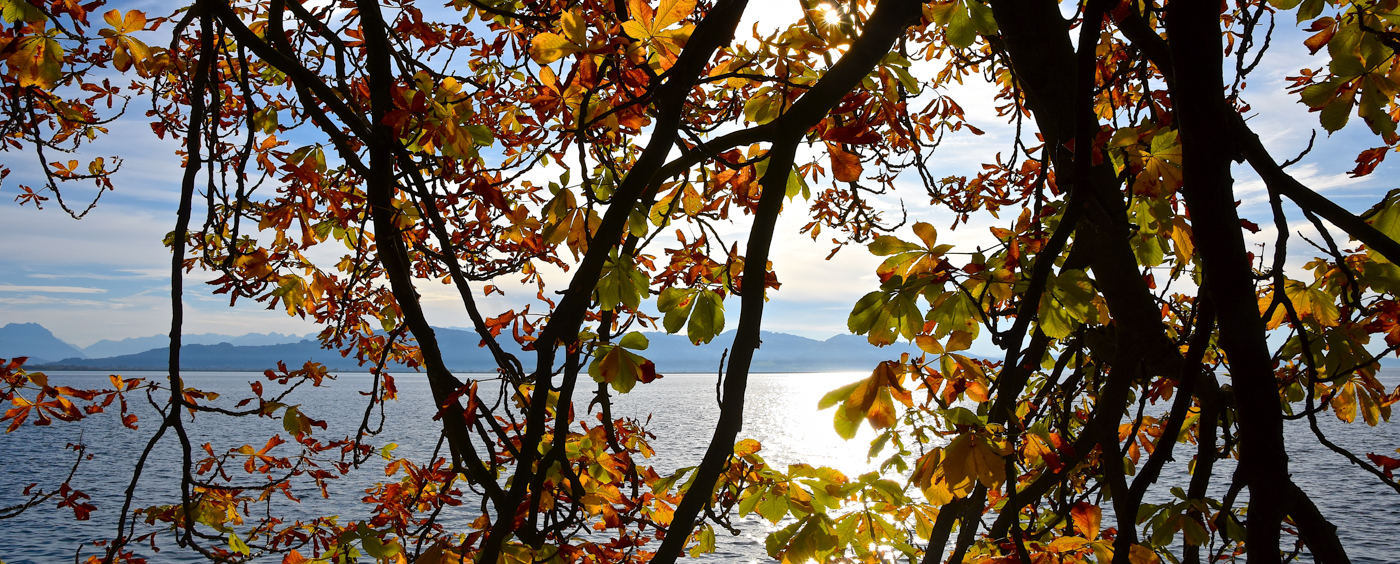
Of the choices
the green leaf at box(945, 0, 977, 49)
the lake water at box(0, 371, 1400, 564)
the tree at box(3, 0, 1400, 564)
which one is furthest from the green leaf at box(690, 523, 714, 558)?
the green leaf at box(945, 0, 977, 49)

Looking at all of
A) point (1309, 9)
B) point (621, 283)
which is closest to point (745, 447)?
point (621, 283)

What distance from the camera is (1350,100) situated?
2.10 m

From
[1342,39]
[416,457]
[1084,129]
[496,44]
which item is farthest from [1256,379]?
[416,457]

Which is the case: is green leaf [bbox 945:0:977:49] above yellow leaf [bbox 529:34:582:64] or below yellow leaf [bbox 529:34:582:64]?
above

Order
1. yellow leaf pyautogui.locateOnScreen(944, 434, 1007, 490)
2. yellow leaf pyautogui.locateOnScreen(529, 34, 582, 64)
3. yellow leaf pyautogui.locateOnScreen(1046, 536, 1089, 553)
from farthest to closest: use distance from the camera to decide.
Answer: yellow leaf pyautogui.locateOnScreen(1046, 536, 1089, 553) → yellow leaf pyautogui.locateOnScreen(529, 34, 582, 64) → yellow leaf pyautogui.locateOnScreen(944, 434, 1007, 490)

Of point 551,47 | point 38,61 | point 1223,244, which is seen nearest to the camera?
point 1223,244

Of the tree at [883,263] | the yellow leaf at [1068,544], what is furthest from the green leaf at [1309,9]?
the yellow leaf at [1068,544]

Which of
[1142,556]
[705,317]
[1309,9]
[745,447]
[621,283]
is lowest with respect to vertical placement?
[1142,556]

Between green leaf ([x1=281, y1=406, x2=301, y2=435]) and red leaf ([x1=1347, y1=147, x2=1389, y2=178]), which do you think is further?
green leaf ([x1=281, y1=406, x2=301, y2=435])

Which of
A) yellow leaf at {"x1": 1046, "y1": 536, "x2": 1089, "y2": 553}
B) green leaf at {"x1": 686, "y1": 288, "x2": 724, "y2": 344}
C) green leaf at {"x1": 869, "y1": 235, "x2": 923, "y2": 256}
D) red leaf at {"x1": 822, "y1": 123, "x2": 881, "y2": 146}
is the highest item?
red leaf at {"x1": 822, "y1": 123, "x2": 881, "y2": 146}

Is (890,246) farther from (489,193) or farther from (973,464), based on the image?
(489,193)

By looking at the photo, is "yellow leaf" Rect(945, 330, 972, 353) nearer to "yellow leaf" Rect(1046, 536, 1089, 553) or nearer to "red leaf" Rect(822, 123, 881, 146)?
"red leaf" Rect(822, 123, 881, 146)

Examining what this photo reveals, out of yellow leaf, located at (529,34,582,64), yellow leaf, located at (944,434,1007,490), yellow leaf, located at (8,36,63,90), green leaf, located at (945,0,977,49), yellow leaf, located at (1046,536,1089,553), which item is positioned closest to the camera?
yellow leaf, located at (944,434,1007,490)

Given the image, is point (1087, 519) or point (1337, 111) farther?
point (1087, 519)
